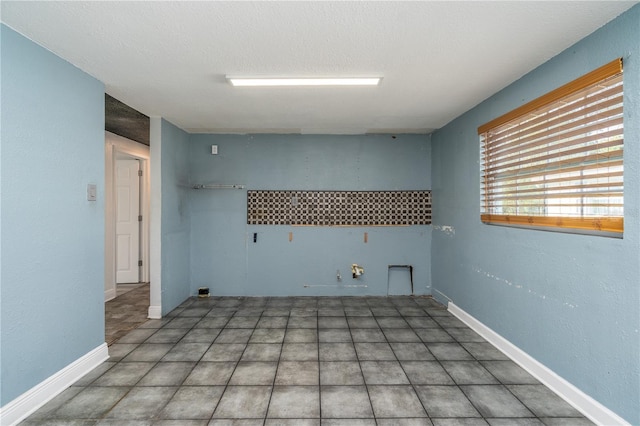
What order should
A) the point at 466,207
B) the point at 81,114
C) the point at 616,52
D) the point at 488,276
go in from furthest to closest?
the point at 466,207 < the point at 488,276 < the point at 81,114 < the point at 616,52

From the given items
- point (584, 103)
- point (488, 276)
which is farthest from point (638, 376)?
point (584, 103)

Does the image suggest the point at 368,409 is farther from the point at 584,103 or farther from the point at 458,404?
the point at 584,103

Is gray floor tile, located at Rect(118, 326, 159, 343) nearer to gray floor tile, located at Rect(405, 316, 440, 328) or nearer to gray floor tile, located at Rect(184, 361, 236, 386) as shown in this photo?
gray floor tile, located at Rect(184, 361, 236, 386)

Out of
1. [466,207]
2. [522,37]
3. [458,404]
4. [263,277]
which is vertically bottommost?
[458,404]

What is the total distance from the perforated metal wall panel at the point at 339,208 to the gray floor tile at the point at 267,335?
1592 millimetres

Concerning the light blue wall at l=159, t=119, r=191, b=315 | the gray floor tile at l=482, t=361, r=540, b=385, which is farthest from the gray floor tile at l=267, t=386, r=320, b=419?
the light blue wall at l=159, t=119, r=191, b=315

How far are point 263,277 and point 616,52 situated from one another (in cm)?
399

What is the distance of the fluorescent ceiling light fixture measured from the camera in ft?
7.88

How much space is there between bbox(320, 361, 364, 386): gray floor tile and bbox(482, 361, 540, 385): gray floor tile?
1.00 meters

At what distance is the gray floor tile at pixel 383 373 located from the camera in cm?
219

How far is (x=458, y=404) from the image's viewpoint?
1933 mm

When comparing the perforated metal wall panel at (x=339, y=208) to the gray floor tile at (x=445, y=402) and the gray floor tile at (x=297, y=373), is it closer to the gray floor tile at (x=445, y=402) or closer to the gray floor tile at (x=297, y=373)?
the gray floor tile at (x=297, y=373)

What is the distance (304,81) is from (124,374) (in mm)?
2611

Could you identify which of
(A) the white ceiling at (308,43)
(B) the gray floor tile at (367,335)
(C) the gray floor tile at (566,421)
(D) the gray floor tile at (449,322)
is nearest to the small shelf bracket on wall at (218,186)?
(A) the white ceiling at (308,43)
